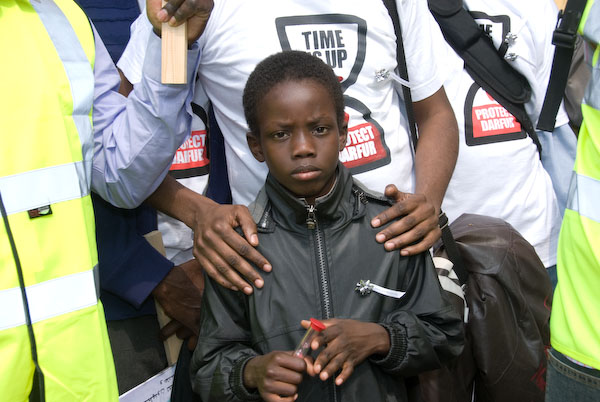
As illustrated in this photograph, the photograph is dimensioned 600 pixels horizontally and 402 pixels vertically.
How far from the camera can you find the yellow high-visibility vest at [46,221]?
1.56 m

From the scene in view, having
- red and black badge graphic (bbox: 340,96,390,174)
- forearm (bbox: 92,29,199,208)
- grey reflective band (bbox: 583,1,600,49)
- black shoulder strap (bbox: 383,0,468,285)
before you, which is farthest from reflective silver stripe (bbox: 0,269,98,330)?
grey reflective band (bbox: 583,1,600,49)

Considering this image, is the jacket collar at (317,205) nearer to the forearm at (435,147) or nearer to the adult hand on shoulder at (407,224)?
the adult hand on shoulder at (407,224)

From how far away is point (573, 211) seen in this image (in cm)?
178

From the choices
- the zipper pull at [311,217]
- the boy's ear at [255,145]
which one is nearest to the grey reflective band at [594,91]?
the zipper pull at [311,217]

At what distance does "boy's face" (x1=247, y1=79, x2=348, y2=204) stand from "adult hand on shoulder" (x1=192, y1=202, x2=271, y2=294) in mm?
180

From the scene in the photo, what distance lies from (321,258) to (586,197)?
75 cm

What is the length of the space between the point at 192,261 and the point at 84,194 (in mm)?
796

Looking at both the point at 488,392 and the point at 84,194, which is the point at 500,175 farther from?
the point at 84,194

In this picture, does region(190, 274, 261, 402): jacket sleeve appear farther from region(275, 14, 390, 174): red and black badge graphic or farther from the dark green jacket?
region(275, 14, 390, 174): red and black badge graphic

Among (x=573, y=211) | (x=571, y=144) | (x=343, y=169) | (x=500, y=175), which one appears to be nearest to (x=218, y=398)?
(x=343, y=169)

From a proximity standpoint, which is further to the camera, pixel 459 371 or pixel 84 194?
pixel 459 371

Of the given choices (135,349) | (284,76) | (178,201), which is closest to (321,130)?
(284,76)

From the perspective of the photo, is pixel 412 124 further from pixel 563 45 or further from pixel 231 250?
pixel 231 250

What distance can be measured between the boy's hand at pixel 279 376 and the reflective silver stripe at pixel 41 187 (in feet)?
2.18
